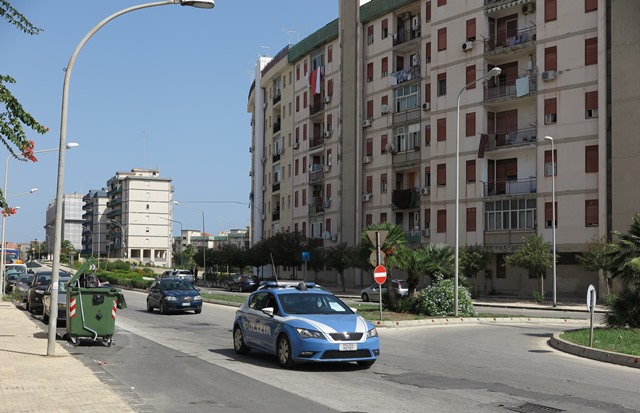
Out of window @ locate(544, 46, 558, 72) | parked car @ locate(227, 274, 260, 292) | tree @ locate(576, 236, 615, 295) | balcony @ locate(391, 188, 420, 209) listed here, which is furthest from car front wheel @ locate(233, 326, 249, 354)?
parked car @ locate(227, 274, 260, 292)

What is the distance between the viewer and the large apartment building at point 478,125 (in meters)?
43.9

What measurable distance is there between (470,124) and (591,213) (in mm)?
11316

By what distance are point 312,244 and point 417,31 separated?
20974 millimetres

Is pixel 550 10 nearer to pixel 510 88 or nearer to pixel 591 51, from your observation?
pixel 591 51

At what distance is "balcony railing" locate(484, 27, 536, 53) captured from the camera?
49.0 meters

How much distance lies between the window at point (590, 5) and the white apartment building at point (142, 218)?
127m

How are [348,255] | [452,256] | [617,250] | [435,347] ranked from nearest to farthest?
[435,347]
[617,250]
[452,256]
[348,255]

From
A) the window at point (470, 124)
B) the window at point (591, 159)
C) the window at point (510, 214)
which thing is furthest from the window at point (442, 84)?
the window at point (591, 159)

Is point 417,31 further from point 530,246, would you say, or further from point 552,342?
point 552,342

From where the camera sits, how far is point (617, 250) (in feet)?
72.3

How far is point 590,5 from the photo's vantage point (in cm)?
4503

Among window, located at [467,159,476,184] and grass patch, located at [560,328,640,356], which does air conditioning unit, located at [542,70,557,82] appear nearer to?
window, located at [467,159,476,184]

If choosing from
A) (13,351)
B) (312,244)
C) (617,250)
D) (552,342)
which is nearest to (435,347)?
(552,342)

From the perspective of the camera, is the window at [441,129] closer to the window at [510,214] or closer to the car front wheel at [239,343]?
the window at [510,214]
